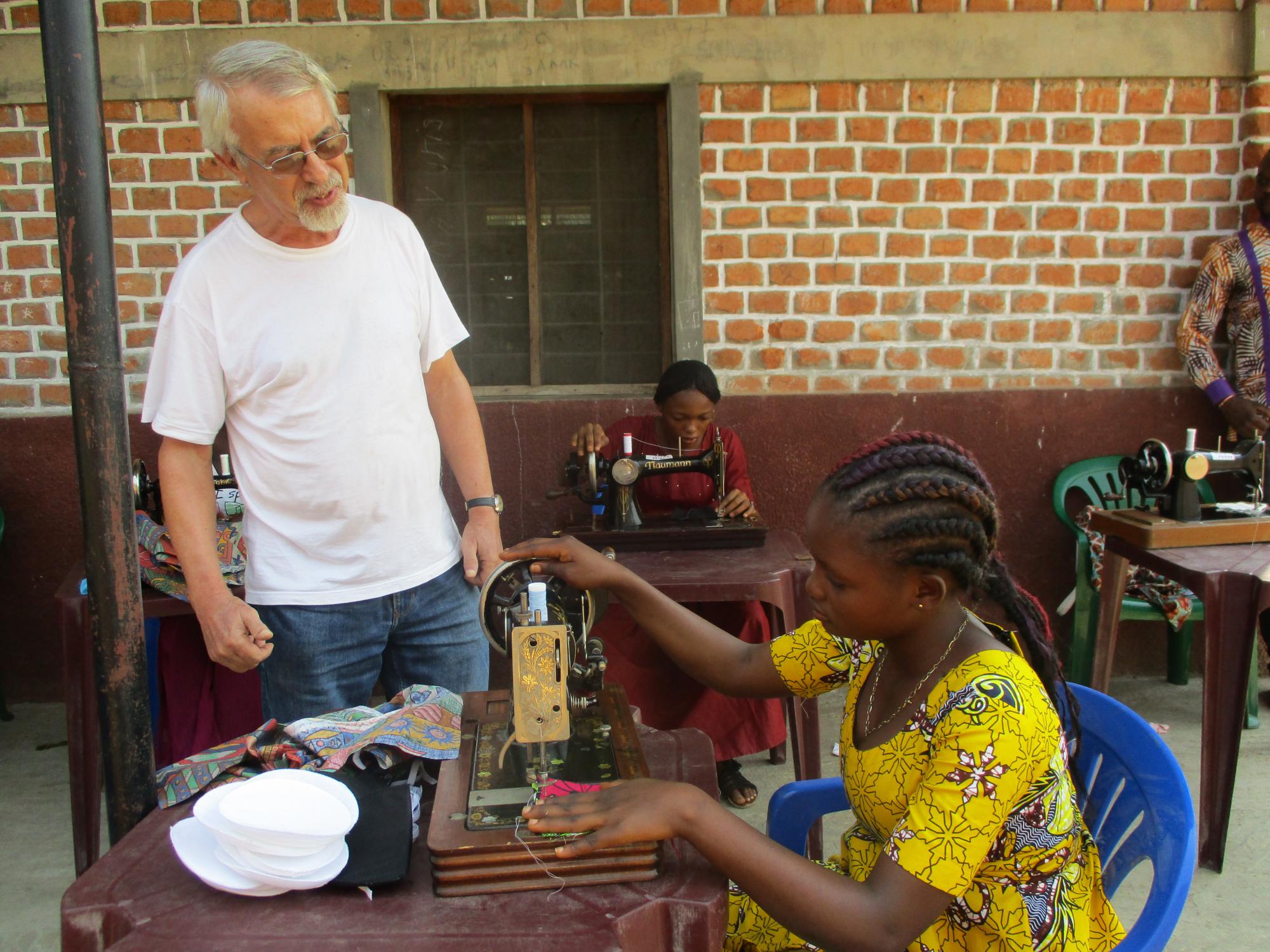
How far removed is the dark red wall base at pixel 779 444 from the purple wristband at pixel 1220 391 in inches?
7.4

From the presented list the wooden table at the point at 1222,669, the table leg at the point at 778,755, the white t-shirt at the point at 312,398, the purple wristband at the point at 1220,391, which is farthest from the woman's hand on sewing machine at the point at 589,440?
the purple wristband at the point at 1220,391

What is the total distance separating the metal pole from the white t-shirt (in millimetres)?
448

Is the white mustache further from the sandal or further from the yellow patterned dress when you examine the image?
the sandal

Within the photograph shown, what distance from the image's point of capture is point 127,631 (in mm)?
1662

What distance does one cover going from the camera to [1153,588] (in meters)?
3.91

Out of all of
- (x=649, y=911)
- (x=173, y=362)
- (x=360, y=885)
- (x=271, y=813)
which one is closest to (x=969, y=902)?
(x=649, y=911)

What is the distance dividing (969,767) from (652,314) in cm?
339

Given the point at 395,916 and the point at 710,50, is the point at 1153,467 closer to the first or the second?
the point at 710,50

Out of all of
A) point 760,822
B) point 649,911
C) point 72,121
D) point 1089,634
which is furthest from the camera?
point 1089,634

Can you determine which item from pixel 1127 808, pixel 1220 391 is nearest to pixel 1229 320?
pixel 1220 391

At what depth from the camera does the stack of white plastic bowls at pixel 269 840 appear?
1.31 metres

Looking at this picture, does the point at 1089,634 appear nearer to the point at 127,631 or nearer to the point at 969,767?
the point at 969,767

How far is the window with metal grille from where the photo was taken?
445 cm

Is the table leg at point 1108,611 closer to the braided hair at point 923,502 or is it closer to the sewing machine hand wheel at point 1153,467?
the sewing machine hand wheel at point 1153,467
